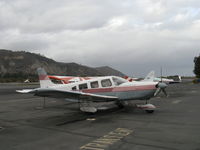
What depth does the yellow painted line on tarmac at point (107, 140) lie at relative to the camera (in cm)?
567

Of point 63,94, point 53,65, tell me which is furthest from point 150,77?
point 53,65

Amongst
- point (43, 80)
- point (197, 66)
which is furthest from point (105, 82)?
point (197, 66)

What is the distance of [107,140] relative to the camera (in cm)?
628

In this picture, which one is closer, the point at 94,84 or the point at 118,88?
the point at 118,88

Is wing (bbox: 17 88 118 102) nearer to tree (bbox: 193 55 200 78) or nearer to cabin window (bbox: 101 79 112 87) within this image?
cabin window (bbox: 101 79 112 87)

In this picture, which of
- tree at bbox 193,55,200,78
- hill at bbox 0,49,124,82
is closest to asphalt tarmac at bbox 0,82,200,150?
tree at bbox 193,55,200,78

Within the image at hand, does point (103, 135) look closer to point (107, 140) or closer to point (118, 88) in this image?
point (107, 140)

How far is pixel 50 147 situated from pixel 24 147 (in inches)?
29.7

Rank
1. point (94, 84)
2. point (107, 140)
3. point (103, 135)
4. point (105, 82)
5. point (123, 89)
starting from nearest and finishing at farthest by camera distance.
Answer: point (107, 140), point (103, 135), point (123, 89), point (105, 82), point (94, 84)

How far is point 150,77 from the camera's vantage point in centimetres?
2686

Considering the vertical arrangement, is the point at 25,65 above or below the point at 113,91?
above

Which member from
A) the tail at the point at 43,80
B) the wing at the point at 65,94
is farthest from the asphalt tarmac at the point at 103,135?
the tail at the point at 43,80

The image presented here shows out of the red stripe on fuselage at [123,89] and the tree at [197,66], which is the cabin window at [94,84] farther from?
the tree at [197,66]

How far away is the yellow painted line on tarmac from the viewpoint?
567 centimetres
